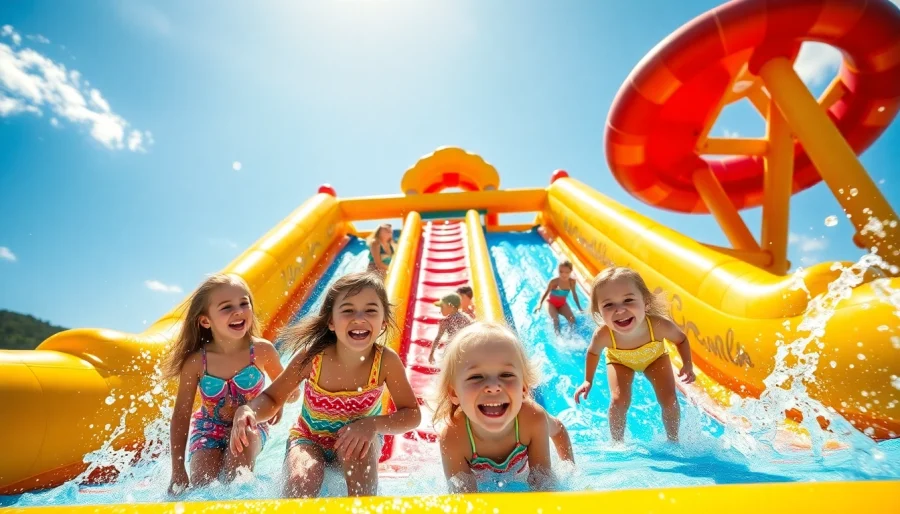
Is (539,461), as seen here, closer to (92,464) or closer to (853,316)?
(853,316)

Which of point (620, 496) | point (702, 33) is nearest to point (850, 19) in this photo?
point (702, 33)

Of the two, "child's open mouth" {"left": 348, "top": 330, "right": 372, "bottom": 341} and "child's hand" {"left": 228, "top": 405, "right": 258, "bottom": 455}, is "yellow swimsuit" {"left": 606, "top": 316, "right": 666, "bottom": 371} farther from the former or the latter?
"child's hand" {"left": 228, "top": 405, "right": 258, "bottom": 455}

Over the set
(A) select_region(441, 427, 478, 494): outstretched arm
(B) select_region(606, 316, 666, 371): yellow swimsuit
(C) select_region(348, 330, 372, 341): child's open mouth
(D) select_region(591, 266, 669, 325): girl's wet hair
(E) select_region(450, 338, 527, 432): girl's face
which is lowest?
(A) select_region(441, 427, 478, 494): outstretched arm

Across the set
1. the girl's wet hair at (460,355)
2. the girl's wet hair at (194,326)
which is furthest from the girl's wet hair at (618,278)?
the girl's wet hair at (194,326)

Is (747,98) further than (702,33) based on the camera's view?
Yes

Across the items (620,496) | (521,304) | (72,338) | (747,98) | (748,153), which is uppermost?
(747,98)

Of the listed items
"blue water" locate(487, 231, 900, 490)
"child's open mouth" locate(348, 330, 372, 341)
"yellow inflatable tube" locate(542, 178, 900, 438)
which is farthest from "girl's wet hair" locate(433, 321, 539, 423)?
"yellow inflatable tube" locate(542, 178, 900, 438)

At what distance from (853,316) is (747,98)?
4.65 meters

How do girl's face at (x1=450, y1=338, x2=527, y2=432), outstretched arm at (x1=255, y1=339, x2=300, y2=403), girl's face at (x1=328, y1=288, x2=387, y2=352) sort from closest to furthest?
girl's face at (x1=450, y1=338, x2=527, y2=432)
girl's face at (x1=328, y1=288, x2=387, y2=352)
outstretched arm at (x1=255, y1=339, x2=300, y2=403)

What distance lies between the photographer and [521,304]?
4641 mm

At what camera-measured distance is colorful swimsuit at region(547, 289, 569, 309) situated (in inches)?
170

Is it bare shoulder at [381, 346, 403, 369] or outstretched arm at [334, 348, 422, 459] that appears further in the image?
bare shoulder at [381, 346, 403, 369]

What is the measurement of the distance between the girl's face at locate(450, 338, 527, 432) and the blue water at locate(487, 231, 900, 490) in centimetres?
47

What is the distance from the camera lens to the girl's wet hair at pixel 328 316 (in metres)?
1.85
